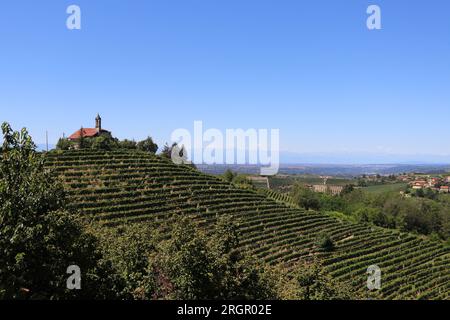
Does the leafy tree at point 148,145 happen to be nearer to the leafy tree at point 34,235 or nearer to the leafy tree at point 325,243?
the leafy tree at point 325,243

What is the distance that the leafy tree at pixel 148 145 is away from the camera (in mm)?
60556

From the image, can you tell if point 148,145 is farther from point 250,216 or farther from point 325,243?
point 325,243

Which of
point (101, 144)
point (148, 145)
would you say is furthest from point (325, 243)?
point (148, 145)

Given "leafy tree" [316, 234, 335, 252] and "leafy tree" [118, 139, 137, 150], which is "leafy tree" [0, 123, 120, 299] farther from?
"leafy tree" [118, 139, 137, 150]

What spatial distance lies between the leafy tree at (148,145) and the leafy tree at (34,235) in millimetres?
51231

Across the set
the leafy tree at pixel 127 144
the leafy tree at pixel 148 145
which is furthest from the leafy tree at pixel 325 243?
the leafy tree at pixel 148 145

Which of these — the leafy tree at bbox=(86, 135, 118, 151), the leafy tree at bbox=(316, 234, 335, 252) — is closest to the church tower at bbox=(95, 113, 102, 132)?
the leafy tree at bbox=(86, 135, 118, 151)

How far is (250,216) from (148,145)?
26725mm

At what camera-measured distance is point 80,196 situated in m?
35.0

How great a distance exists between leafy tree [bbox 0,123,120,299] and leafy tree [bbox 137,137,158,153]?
51231mm

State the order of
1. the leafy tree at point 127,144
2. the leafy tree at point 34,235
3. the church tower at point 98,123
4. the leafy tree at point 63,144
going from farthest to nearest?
the church tower at point 98,123
the leafy tree at point 127,144
the leafy tree at point 63,144
the leafy tree at point 34,235

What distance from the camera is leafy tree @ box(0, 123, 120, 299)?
813 centimetres

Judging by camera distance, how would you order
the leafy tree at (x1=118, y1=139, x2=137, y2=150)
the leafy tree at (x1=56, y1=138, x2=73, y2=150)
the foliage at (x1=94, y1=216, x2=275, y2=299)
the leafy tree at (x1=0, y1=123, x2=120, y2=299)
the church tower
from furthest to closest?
the church tower < the leafy tree at (x1=118, y1=139, x2=137, y2=150) < the leafy tree at (x1=56, y1=138, x2=73, y2=150) < the foliage at (x1=94, y1=216, x2=275, y2=299) < the leafy tree at (x1=0, y1=123, x2=120, y2=299)
